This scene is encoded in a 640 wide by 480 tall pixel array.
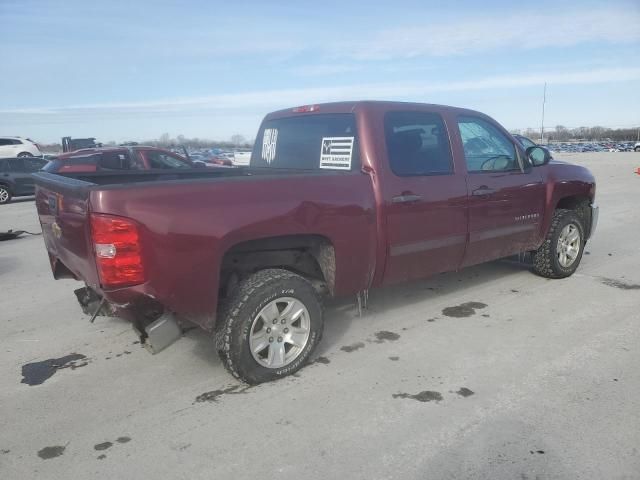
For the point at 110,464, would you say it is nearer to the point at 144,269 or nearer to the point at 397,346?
the point at 144,269

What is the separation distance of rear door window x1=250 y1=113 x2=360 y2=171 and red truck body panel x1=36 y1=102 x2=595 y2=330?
0.25 ft

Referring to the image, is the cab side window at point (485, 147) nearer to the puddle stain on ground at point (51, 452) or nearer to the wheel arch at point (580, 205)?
the wheel arch at point (580, 205)

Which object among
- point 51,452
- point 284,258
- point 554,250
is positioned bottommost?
point 51,452

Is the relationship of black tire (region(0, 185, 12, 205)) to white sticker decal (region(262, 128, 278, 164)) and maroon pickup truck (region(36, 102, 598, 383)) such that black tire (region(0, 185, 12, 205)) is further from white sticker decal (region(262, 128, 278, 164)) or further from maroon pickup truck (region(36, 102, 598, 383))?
white sticker decal (region(262, 128, 278, 164))

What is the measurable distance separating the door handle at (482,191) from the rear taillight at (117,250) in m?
2.88

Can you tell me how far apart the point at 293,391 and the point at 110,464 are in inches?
44.6

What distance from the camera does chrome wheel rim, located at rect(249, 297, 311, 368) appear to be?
329cm

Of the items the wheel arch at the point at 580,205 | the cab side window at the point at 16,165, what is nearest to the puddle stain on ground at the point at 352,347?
the wheel arch at the point at 580,205

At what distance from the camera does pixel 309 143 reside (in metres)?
4.27

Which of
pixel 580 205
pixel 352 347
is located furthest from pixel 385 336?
pixel 580 205

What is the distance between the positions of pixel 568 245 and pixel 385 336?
283 centimetres

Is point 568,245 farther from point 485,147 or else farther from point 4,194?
point 4,194

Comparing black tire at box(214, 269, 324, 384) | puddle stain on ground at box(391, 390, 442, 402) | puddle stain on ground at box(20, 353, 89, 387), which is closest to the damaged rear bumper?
black tire at box(214, 269, 324, 384)

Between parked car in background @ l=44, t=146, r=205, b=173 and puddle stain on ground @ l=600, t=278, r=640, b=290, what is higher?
parked car in background @ l=44, t=146, r=205, b=173
